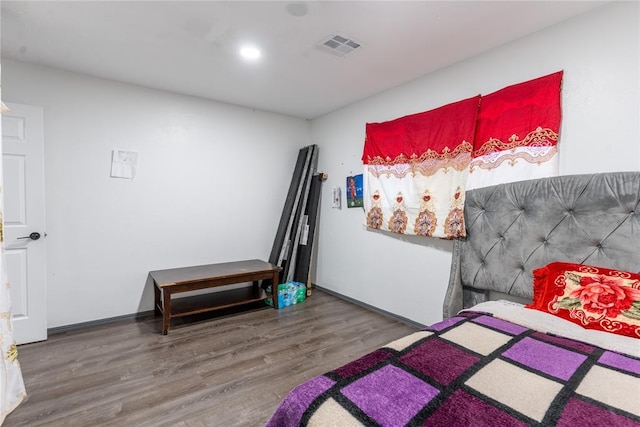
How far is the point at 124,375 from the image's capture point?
210cm

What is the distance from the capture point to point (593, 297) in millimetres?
1438

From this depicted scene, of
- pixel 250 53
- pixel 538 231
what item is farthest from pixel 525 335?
pixel 250 53

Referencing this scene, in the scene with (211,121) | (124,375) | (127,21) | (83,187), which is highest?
(127,21)

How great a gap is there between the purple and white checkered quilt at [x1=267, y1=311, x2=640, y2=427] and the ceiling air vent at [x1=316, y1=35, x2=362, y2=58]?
6.65ft

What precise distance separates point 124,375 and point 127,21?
2424 mm

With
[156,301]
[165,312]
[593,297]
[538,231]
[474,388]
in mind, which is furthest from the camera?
[156,301]

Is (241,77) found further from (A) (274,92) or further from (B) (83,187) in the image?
(B) (83,187)

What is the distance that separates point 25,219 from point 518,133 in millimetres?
3952

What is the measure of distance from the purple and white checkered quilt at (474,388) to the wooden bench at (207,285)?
221 centimetres

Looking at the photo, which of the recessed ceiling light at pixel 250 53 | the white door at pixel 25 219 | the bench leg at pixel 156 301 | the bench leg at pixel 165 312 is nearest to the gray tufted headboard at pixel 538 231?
the recessed ceiling light at pixel 250 53

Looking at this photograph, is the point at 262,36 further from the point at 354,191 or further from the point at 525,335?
the point at 525,335

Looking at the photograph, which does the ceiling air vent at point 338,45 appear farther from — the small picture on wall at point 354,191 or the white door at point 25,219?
the white door at point 25,219

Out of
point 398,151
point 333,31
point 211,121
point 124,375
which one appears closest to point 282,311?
point 124,375

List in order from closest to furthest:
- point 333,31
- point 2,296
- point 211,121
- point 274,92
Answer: point 2,296, point 333,31, point 274,92, point 211,121
